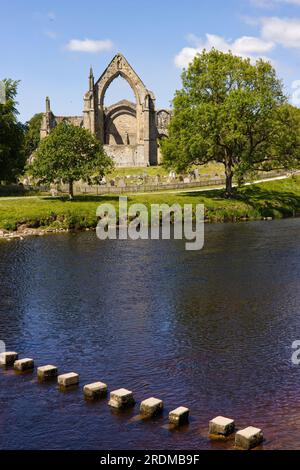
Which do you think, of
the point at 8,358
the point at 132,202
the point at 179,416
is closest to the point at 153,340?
the point at 8,358

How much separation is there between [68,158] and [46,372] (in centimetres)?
5197

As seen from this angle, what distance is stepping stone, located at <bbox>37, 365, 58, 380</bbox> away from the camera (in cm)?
1902

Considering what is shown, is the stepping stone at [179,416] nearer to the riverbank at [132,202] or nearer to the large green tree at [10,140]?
the riverbank at [132,202]

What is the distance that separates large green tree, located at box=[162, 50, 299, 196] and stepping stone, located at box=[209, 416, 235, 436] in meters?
56.5

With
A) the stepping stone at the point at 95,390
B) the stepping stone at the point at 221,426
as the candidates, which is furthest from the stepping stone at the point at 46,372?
the stepping stone at the point at 221,426

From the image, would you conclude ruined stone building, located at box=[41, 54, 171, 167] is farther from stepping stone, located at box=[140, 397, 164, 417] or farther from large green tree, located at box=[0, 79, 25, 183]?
stepping stone, located at box=[140, 397, 164, 417]

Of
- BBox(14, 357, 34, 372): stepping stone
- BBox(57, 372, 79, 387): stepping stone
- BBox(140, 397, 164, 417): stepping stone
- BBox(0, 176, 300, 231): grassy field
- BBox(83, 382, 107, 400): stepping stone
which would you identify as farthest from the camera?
BBox(0, 176, 300, 231): grassy field

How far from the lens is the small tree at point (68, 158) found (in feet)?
224

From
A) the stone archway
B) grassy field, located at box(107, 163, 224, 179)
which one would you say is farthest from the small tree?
the stone archway

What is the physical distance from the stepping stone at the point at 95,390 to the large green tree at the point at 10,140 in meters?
62.0

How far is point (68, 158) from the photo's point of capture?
68.6 metres

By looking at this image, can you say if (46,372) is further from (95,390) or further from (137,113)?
(137,113)

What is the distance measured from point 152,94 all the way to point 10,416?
115071mm

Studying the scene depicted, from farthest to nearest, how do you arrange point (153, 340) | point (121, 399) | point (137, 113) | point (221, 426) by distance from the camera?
1. point (137, 113)
2. point (153, 340)
3. point (121, 399)
4. point (221, 426)
